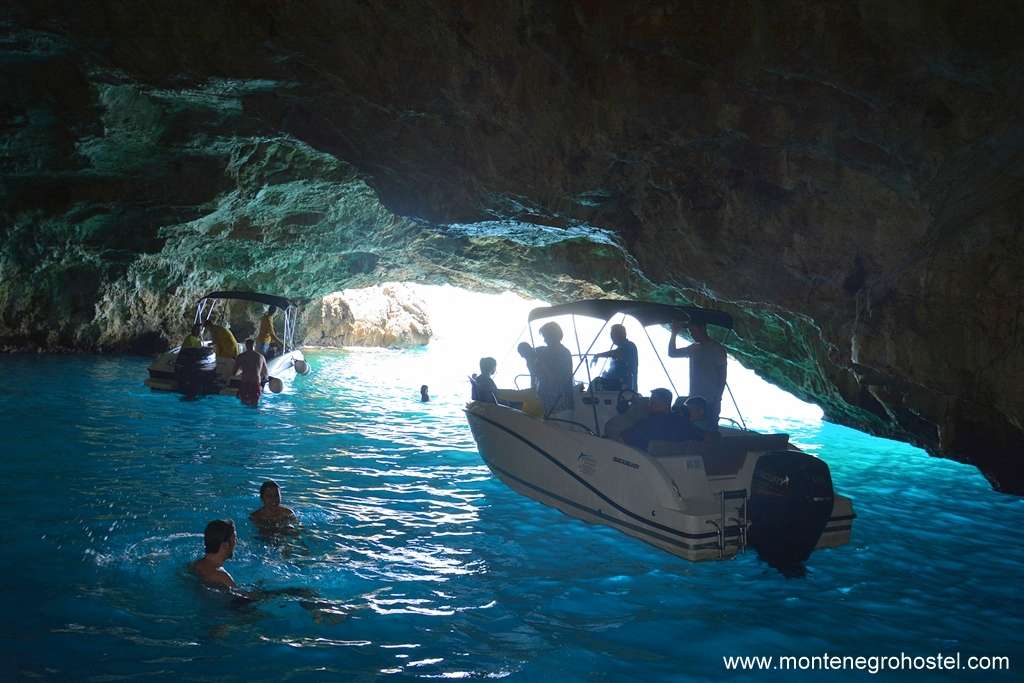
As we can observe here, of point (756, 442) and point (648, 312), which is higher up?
point (648, 312)

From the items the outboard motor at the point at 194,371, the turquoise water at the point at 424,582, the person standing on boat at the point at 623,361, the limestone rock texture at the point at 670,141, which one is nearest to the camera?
the turquoise water at the point at 424,582

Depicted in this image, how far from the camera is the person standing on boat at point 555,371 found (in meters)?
9.34

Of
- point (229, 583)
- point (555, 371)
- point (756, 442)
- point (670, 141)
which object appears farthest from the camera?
point (670, 141)

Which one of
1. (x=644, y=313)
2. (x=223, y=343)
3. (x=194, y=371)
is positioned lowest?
(x=194, y=371)

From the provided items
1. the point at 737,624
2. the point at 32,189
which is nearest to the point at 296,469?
the point at 737,624

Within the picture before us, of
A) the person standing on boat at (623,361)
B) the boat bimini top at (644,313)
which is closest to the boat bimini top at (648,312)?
the boat bimini top at (644,313)

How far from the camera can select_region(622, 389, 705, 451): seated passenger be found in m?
6.79

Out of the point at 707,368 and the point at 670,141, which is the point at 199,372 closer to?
the point at 670,141

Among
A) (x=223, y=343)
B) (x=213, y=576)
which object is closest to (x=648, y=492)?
(x=213, y=576)

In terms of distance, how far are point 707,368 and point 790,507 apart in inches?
118

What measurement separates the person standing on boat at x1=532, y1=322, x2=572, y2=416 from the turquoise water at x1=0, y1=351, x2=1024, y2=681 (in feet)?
4.82

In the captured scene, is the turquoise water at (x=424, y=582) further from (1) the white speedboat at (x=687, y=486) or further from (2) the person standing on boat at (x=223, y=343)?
(2) the person standing on boat at (x=223, y=343)

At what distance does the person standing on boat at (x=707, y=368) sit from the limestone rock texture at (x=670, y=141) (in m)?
3.19

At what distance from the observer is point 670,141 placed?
10.6 metres
